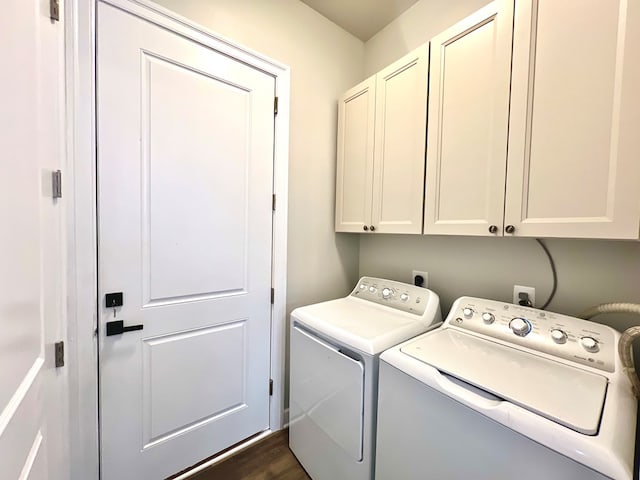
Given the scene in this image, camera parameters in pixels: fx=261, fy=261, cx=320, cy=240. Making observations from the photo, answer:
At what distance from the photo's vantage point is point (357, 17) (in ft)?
6.06

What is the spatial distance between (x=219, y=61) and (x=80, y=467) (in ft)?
6.74

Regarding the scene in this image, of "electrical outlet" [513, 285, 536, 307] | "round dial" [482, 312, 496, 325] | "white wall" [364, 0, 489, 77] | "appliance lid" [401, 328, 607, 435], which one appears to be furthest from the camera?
"white wall" [364, 0, 489, 77]

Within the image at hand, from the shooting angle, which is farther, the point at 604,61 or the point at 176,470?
the point at 176,470

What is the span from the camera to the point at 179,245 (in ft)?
4.49

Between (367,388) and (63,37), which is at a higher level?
(63,37)

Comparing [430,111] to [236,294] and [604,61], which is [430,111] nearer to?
[604,61]

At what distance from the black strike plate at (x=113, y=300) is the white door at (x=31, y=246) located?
0.19 m

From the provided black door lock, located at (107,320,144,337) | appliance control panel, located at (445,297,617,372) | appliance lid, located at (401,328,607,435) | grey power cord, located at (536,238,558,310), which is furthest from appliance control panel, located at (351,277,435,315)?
black door lock, located at (107,320,144,337)

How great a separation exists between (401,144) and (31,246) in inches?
63.0

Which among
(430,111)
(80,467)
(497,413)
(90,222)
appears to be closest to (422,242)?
(430,111)

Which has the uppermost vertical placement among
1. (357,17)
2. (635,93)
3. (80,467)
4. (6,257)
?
(357,17)

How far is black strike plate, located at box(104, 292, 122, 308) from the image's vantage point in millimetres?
→ 1181

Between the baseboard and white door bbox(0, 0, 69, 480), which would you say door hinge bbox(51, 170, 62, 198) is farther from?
the baseboard

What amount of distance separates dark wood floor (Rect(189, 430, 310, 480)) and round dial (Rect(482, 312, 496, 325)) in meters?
1.27
